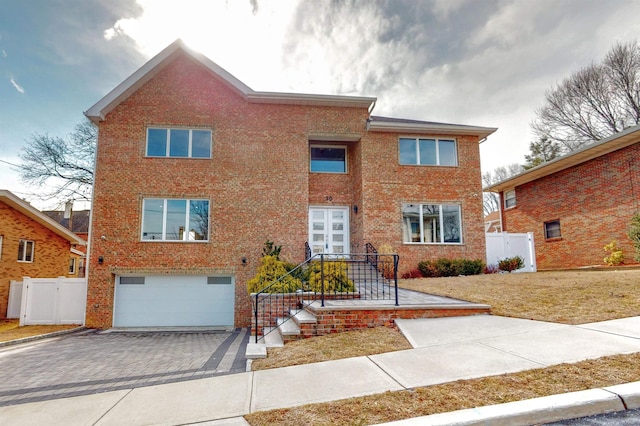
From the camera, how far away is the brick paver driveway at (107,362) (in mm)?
5234

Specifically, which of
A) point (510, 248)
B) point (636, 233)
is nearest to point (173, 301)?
point (510, 248)

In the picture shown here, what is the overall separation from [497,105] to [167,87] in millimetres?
14110

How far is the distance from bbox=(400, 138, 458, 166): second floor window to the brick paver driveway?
9.58 metres

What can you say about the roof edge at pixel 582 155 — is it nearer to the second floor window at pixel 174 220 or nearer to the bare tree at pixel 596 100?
the bare tree at pixel 596 100

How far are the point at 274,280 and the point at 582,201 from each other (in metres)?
14.6

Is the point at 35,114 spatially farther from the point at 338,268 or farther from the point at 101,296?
the point at 338,268

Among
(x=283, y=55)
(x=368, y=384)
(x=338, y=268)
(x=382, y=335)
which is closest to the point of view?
(x=368, y=384)

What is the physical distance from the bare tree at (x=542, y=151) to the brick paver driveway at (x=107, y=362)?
93.3 feet

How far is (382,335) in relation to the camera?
604 cm

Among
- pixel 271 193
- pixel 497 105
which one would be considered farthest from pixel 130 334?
pixel 497 105

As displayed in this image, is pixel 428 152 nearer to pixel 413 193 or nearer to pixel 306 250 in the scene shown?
pixel 413 193

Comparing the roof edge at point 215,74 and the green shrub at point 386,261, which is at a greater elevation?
the roof edge at point 215,74

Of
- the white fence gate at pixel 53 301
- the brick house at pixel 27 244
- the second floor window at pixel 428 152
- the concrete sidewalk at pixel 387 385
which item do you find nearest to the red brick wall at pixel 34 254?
the brick house at pixel 27 244

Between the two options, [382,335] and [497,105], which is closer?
[382,335]
